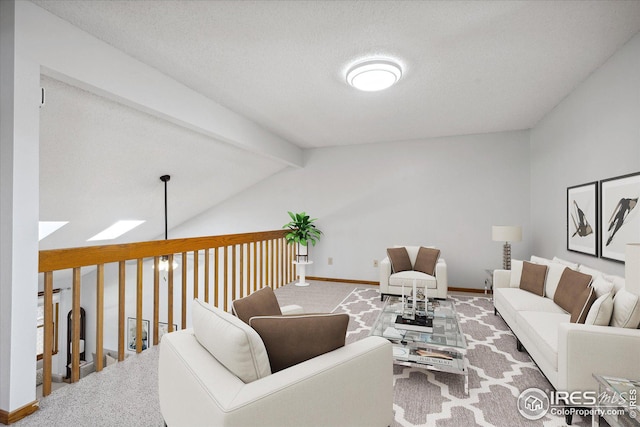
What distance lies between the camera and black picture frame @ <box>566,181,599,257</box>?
9.39ft

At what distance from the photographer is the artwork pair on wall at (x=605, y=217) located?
239cm

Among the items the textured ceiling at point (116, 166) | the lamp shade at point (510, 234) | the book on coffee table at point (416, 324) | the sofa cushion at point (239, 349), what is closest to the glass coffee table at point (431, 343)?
the book on coffee table at point (416, 324)

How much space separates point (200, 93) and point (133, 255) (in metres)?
1.75

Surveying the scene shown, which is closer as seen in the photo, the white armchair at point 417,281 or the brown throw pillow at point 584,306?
the brown throw pillow at point 584,306

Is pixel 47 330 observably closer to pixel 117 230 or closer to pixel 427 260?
pixel 117 230

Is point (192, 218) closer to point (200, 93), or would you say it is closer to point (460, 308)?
A: point (200, 93)

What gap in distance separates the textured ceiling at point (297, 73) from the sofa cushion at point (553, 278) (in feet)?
5.85

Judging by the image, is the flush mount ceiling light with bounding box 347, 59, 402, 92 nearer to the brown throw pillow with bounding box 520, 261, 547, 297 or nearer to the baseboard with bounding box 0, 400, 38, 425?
the brown throw pillow with bounding box 520, 261, 547, 297

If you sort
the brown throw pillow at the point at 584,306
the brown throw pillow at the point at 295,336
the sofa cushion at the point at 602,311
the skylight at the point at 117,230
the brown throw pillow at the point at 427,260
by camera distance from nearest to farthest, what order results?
the brown throw pillow at the point at 295,336, the sofa cushion at the point at 602,311, the brown throw pillow at the point at 584,306, the brown throw pillow at the point at 427,260, the skylight at the point at 117,230

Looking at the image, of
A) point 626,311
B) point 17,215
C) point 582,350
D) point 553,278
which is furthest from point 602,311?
point 17,215

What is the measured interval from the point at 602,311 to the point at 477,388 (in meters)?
0.91

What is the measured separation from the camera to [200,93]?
3178 mm

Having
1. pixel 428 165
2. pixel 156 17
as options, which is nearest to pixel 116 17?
pixel 156 17

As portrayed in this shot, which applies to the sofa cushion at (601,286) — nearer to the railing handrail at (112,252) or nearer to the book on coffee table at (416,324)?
the book on coffee table at (416,324)
